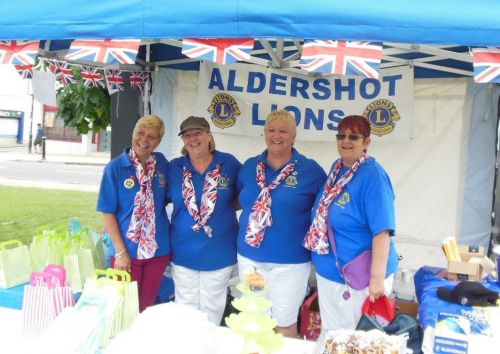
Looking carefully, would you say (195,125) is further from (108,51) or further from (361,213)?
(361,213)

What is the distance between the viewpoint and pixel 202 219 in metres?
2.58

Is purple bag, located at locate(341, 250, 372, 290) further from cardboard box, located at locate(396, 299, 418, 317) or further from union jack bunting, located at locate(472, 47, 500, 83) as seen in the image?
cardboard box, located at locate(396, 299, 418, 317)

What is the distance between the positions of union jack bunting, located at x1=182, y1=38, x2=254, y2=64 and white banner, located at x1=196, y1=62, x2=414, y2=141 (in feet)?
6.92

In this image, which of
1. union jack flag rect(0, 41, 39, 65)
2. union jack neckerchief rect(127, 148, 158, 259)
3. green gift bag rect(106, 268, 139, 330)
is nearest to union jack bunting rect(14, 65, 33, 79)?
union jack flag rect(0, 41, 39, 65)

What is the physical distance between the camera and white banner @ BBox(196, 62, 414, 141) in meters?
3.75

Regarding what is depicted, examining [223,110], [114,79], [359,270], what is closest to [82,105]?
[114,79]

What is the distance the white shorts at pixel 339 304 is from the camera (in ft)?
7.54

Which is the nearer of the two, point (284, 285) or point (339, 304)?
point (339, 304)

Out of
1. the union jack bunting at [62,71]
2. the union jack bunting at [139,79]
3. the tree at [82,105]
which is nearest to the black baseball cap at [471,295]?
the union jack bunting at [139,79]

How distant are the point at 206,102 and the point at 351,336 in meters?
2.87

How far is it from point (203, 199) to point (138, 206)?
37 cm

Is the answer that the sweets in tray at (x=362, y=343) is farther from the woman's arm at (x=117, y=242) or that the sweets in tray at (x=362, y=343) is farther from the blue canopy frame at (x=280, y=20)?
the woman's arm at (x=117, y=242)

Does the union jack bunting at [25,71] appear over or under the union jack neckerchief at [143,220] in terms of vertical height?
over

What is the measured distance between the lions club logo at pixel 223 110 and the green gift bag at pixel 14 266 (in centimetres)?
207
